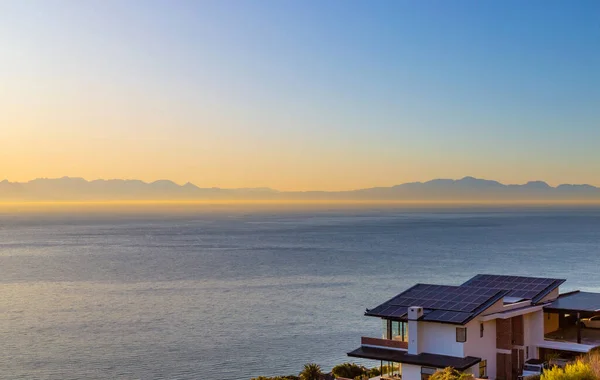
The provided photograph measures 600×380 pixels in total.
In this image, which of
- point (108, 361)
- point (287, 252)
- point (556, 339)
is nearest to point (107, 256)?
point (287, 252)

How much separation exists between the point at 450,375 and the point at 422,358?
314 centimetres

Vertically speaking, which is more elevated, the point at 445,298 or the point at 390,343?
the point at 445,298

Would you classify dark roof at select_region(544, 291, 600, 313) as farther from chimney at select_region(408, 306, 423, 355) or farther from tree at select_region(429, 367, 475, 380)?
tree at select_region(429, 367, 475, 380)

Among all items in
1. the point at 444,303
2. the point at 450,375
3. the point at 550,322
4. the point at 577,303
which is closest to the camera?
the point at 450,375

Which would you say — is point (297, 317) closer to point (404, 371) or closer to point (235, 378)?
point (235, 378)

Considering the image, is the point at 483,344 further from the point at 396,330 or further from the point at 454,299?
the point at 396,330

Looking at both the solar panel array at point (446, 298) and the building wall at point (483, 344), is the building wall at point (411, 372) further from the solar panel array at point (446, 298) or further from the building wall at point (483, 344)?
the solar panel array at point (446, 298)

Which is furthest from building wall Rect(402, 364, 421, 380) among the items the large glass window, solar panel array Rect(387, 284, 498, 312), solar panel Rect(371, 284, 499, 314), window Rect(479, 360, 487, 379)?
window Rect(479, 360, 487, 379)

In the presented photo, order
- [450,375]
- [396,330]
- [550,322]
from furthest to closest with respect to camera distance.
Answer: [550,322], [396,330], [450,375]

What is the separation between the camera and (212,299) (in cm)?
7906

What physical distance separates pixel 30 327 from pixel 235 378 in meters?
27.4

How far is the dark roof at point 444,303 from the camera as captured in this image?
25.8 metres

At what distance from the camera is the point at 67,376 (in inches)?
1827

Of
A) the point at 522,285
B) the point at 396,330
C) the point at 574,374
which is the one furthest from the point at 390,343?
the point at 574,374
